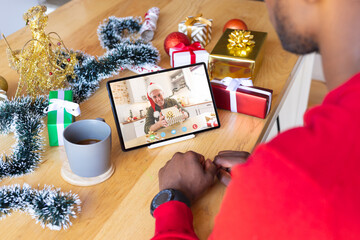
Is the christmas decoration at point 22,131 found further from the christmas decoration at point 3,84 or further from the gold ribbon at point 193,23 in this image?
the gold ribbon at point 193,23

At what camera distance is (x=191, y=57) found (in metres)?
1.20

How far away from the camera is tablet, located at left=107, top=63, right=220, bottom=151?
39.0 inches

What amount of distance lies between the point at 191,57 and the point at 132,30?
0.38 metres

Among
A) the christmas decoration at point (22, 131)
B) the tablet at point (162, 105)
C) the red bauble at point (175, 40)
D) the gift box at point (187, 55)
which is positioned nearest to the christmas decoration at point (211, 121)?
the tablet at point (162, 105)

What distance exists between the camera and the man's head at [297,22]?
63 centimetres

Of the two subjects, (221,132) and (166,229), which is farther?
(221,132)

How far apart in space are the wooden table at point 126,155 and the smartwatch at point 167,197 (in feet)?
0.12

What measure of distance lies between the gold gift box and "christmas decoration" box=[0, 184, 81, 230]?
2.10 feet

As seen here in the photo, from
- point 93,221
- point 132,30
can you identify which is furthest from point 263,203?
point 132,30

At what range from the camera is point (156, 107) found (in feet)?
3.34

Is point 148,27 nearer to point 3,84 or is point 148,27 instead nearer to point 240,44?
point 240,44

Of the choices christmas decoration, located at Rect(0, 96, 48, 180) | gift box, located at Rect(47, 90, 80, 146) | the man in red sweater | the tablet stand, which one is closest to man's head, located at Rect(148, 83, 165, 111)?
the tablet stand

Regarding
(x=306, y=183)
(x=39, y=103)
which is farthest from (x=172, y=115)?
(x=306, y=183)

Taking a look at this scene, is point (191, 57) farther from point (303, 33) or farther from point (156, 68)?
point (303, 33)
